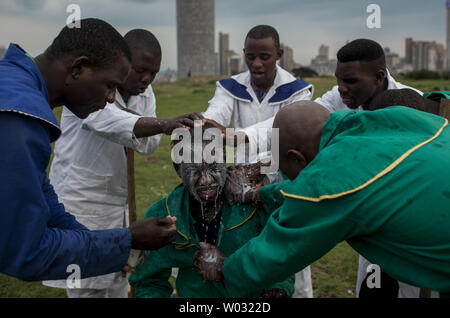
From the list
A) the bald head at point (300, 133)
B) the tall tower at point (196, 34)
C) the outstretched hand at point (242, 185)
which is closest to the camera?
the bald head at point (300, 133)

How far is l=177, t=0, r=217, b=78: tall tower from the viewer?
45.5m

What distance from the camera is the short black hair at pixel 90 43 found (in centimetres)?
235

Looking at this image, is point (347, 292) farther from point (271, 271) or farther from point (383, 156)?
point (383, 156)

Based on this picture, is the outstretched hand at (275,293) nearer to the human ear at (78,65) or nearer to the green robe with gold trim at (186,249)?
the green robe with gold trim at (186,249)

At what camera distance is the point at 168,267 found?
3146mm

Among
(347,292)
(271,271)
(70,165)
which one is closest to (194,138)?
(271,271)

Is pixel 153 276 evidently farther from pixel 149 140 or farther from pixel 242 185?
pixel 149 140

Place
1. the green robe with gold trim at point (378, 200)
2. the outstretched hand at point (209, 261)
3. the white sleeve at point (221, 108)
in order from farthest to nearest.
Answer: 1. the white sleeve at point (221, 108)
2. the outstretched hand at point (209, 261)
3. the green robe with gold trim at point (378, 200)

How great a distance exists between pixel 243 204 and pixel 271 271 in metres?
1.10

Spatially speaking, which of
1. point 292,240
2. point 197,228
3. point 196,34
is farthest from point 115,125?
point 196,34

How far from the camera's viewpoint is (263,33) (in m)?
4.35

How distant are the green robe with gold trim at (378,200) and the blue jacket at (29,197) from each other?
0.94 meters

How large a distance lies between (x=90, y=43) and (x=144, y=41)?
1.43 meters

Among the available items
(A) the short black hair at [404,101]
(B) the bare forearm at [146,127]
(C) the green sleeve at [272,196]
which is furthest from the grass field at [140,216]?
(A) the short black hair at [404,101]
